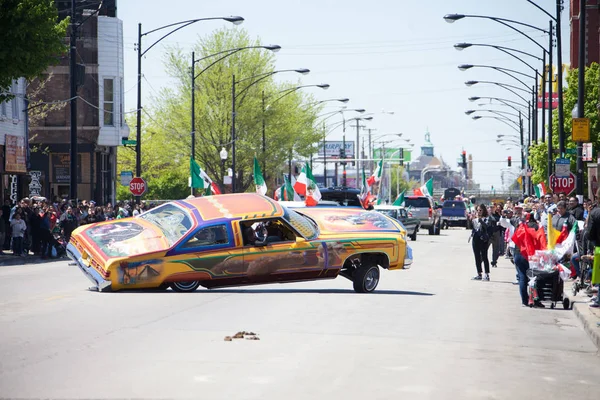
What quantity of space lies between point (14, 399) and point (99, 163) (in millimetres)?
53934

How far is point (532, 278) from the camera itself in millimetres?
18625

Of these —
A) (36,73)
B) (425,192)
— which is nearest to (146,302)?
(36,73)

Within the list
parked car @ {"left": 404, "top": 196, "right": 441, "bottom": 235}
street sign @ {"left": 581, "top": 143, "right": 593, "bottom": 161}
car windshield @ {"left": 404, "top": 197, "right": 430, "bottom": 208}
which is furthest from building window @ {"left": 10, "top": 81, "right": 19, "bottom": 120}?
street sign @ {"left": 581, "top": 143, "right": 593, "bottom": 161}

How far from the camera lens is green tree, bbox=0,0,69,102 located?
25.7m

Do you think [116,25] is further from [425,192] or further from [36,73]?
[36,73]

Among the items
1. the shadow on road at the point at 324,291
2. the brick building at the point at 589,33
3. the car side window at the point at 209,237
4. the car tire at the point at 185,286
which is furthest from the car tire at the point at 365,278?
the brick building at the point at 589,33

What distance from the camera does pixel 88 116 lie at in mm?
59938

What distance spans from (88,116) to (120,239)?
43.1 m

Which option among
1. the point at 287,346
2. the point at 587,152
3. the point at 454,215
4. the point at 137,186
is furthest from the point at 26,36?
the point at 454,215

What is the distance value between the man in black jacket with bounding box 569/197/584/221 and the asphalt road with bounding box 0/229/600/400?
13.4ft

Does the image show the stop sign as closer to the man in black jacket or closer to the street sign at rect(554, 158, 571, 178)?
the street sign at rect(554, 158, 571, 178)

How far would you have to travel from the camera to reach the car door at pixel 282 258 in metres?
18.6

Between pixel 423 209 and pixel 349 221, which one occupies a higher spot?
pixel 423 209

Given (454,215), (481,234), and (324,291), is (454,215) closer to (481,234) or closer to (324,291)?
(481,234)
